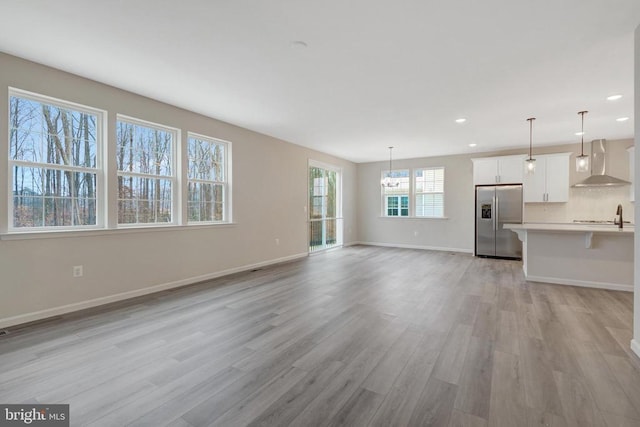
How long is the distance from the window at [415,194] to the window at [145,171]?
5606mm

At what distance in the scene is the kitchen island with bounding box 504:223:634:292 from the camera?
Result: 4242mm

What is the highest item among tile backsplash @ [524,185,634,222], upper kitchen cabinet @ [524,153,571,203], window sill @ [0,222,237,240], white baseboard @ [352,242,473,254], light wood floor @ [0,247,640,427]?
upper kitchen cabinet @ [524,153,571,203]

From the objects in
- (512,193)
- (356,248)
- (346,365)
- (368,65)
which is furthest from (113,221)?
(512,193)

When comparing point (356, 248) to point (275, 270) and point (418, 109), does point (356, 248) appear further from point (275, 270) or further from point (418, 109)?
point (418, 109)

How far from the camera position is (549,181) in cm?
654

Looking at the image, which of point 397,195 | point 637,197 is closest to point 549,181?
point 397,195

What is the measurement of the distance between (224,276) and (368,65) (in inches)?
155

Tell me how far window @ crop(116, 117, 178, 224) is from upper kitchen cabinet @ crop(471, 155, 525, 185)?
6735mm

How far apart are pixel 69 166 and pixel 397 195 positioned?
299 inches

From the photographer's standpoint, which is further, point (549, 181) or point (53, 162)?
point (549, 181)

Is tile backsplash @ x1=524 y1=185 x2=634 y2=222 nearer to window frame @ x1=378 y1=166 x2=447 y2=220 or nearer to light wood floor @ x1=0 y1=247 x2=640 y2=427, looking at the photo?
window frame @ x1=378 y1=166 x2=447 y2=220

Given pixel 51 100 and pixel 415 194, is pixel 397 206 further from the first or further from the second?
pixel 51 100

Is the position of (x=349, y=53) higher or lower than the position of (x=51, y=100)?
higher

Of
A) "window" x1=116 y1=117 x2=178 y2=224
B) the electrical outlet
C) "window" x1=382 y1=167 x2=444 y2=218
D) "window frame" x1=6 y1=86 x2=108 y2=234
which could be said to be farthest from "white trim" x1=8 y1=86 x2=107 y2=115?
"window" x1=382 y1=167 x2=444 y2=218
